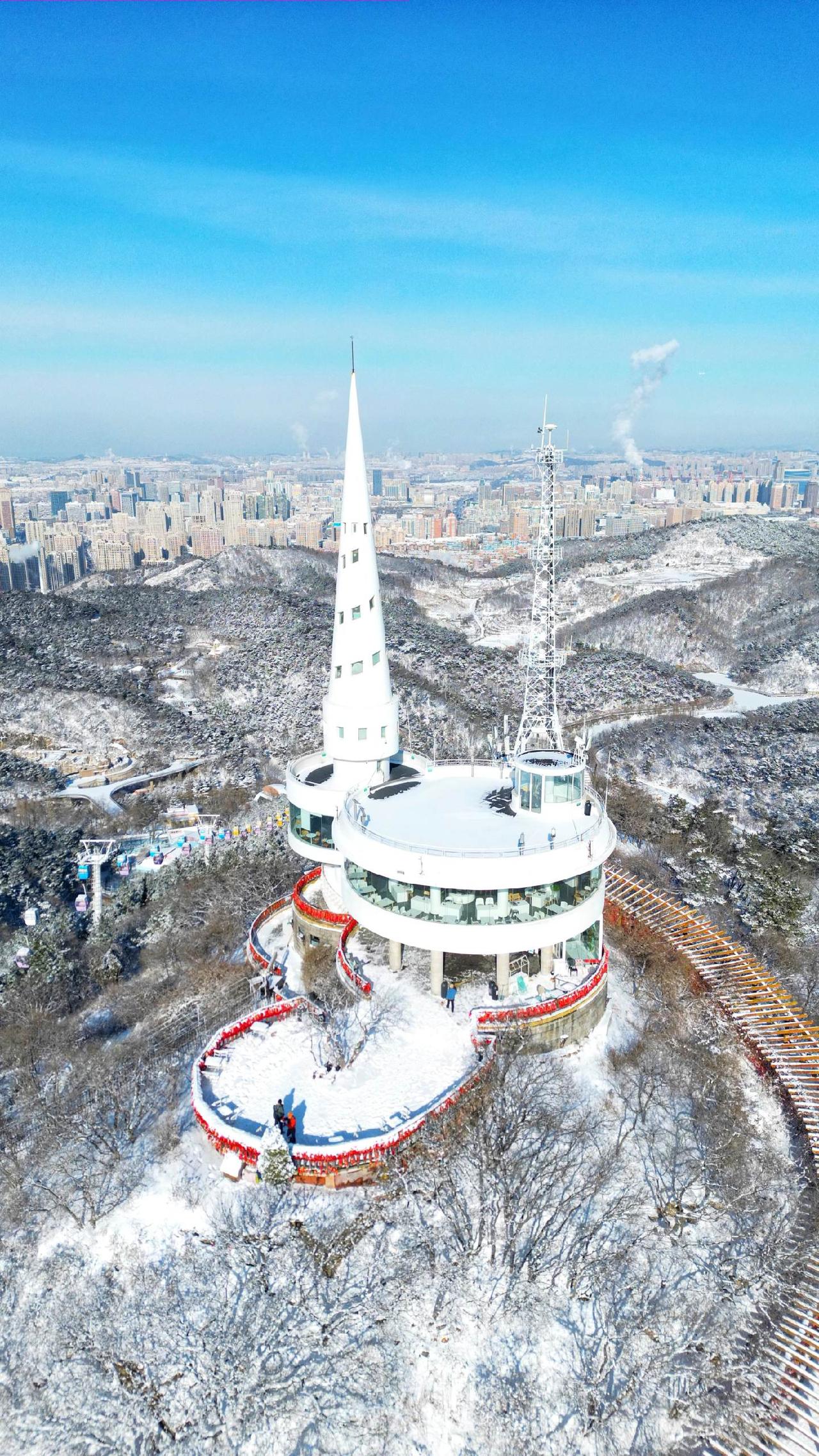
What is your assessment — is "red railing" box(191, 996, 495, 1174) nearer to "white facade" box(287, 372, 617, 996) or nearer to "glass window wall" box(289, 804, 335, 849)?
"white facade" box(287, 372, 617, 996)

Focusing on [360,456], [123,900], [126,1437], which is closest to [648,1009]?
[126,1437]

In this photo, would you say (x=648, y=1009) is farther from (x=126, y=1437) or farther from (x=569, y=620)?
(x=569, y=620)

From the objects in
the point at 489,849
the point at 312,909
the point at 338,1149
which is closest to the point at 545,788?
the point at 489,849

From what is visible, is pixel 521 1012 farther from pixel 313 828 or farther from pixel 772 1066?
pixel 313 828

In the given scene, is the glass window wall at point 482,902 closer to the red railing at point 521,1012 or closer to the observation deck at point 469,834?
the observation deck at point 469,834

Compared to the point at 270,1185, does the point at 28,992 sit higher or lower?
lower

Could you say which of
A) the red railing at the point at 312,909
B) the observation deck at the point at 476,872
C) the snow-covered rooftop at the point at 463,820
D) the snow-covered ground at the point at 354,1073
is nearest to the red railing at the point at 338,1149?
the snow-covered ground at the point at 354,1073

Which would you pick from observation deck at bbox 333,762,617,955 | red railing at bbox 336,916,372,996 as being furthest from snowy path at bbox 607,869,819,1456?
red railing at bbox 336,916,372,996
